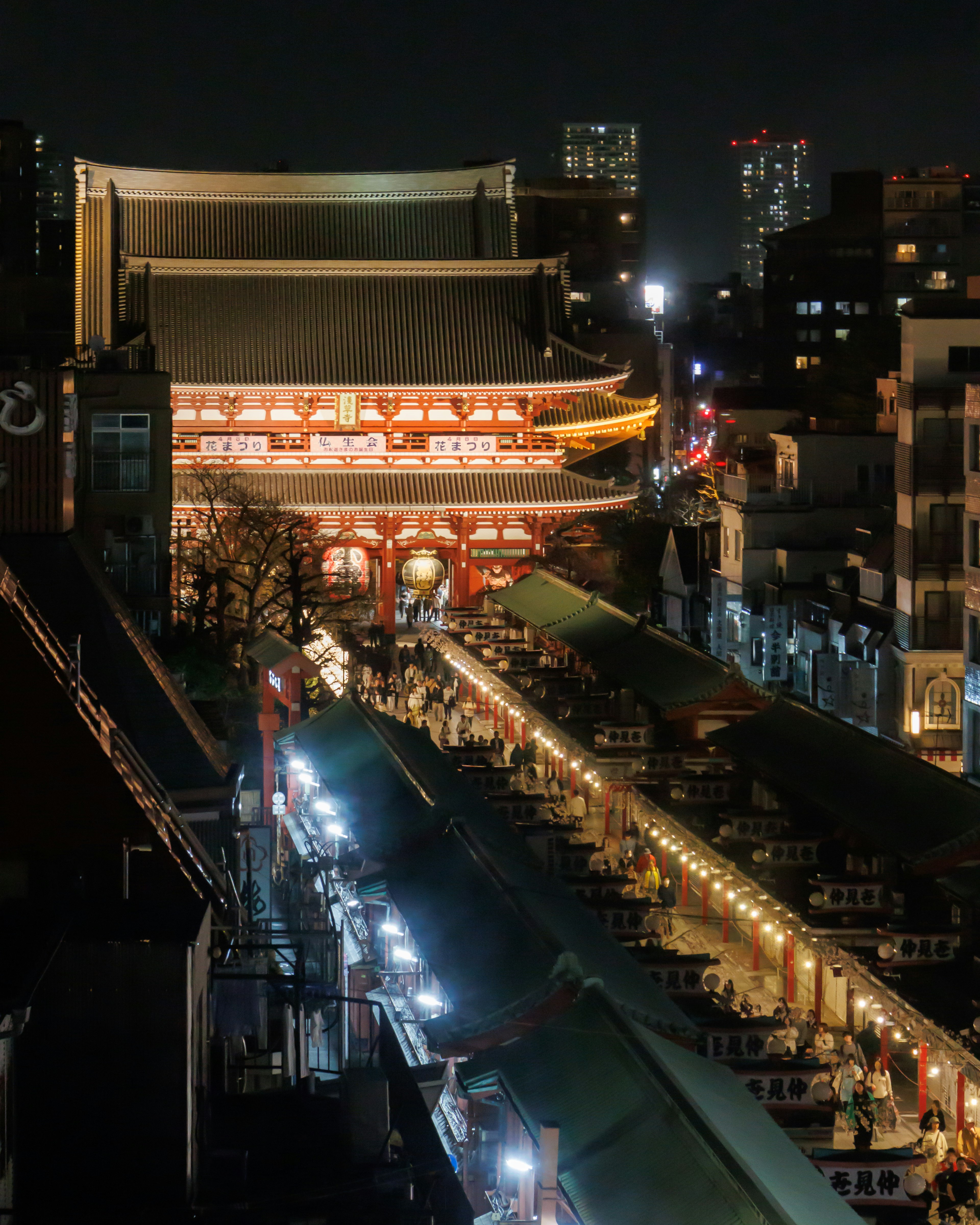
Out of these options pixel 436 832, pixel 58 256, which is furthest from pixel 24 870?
pixel 58 256

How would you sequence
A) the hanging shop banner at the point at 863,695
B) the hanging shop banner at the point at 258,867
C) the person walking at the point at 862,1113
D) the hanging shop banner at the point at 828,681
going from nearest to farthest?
the person walking at the point at 862,1113
the hanging shop banner at the point at 258,867
the hanging shop banner at the point at 863,695
the hanging shop banner at the point at 828,681

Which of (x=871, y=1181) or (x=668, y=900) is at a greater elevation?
(x=668, y=900)

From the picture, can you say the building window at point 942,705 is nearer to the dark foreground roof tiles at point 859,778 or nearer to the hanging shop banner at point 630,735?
the dark foreground roof tiles at point 859,778

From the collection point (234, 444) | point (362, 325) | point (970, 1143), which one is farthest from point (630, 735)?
point (362, 325)

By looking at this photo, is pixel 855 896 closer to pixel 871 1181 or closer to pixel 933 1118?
pixel 933 1118

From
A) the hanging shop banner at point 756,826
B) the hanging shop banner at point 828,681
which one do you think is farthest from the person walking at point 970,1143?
the hanging shop banner at point 828,681

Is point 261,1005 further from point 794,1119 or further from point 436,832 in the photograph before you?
point 436,832
